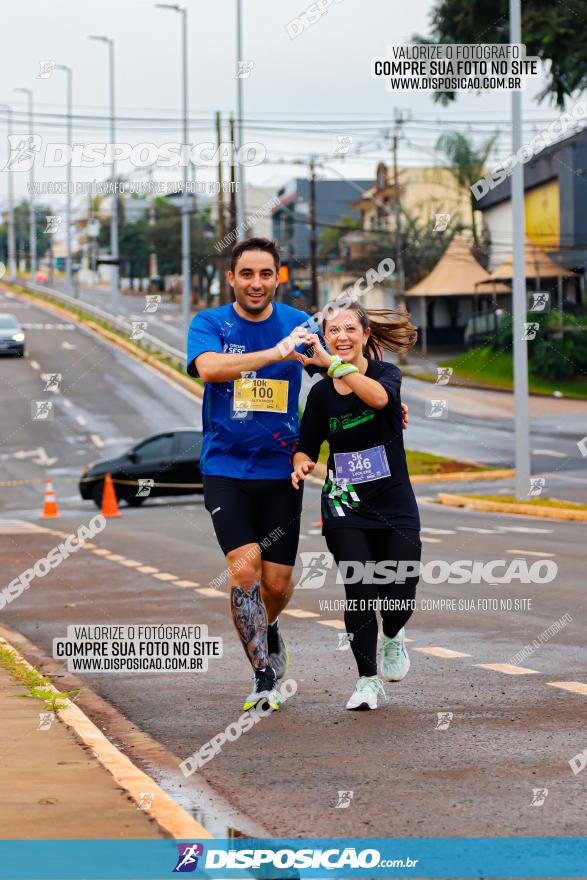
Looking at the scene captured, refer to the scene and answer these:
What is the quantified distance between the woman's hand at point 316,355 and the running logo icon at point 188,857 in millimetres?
2900

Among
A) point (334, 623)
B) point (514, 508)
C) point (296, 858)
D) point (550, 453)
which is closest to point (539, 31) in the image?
point (550, 453)

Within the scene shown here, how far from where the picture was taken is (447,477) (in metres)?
33.8

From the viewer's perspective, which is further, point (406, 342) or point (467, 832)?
point (406, 342)

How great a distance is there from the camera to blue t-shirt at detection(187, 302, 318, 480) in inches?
304

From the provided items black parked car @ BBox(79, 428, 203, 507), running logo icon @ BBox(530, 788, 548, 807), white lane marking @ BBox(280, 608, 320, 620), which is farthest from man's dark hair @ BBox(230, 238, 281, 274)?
black parked car @ BBox(79, 428, 203, 507)

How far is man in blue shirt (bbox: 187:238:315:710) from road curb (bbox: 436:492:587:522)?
1550 cm

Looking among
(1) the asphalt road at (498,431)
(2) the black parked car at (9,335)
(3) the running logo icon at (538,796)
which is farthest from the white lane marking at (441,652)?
(2) the black parked car at (9,335)

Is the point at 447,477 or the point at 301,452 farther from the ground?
the point at 301,452

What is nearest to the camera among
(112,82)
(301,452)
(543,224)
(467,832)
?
(467,832)

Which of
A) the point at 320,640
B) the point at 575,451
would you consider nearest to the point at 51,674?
the point at 320,640

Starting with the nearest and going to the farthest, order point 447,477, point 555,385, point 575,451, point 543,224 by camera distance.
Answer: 1. point 447,477
2. point 575,451
3. point 555,385
4. point 543,224

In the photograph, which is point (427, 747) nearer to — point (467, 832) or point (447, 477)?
point (467, 832)

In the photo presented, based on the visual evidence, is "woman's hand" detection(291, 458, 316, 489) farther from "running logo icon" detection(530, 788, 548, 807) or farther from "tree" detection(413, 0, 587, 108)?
"tree" detection(413, 0, 587, 108)

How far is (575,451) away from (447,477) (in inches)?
170
